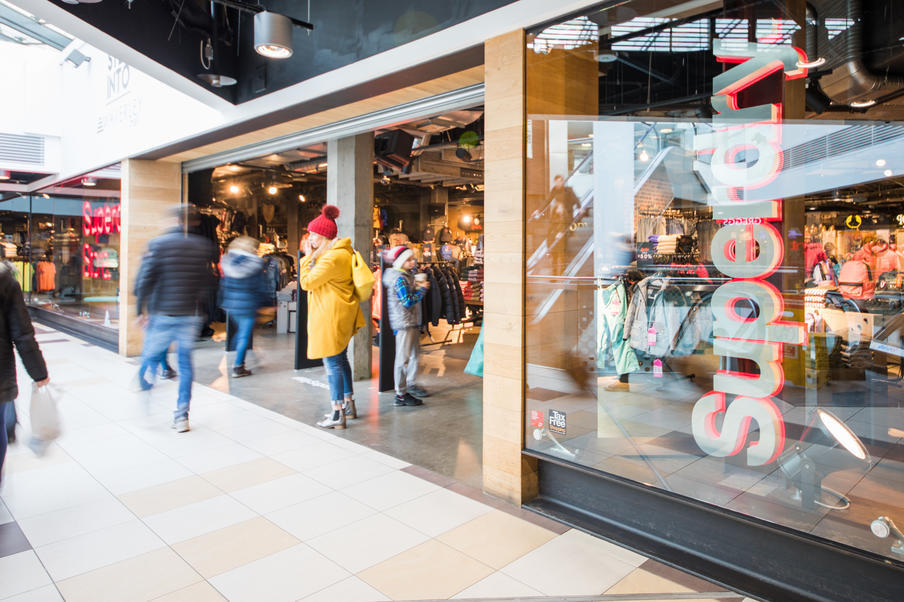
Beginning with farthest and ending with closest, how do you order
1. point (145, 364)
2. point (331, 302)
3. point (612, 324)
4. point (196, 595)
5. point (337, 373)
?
1. point (612, 324)
2. point (337, 373)
3. point (331, 302)
4. point (145, 364)
5. point (196, 595)

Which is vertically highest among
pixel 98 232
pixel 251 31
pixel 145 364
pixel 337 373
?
pixel 251 31

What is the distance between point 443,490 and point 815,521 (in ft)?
6.45

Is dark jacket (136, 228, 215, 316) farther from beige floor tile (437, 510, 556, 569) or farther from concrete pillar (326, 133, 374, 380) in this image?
beige floor tile (437, 510, 556, 569)

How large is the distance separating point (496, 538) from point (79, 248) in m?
11.6

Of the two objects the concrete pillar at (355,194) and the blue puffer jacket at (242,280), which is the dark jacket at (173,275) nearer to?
the blue puffer jacket at (242,280)

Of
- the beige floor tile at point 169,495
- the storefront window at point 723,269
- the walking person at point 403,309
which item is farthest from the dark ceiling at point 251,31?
the beige floor tile at point 169,495

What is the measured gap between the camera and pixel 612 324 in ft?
17.4

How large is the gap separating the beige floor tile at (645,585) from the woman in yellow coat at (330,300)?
2798 millimetres

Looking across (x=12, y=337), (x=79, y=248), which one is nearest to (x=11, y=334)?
(x=12, y=337)

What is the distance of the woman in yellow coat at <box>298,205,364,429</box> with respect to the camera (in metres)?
4.46

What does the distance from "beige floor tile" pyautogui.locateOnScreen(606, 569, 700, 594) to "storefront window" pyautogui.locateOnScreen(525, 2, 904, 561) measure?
0.44 m

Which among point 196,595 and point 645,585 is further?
point 645,585

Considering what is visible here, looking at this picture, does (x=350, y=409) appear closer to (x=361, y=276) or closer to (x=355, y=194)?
(x=361, y=276)

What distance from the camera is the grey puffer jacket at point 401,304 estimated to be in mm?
5449
